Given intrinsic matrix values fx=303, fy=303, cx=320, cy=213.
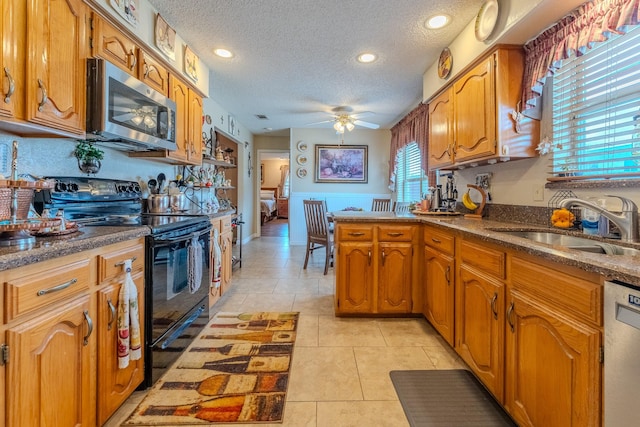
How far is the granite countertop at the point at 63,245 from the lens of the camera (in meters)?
0.87

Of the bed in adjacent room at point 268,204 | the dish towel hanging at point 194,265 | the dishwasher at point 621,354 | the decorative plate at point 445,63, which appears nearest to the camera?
the dishwasher at point 621,354

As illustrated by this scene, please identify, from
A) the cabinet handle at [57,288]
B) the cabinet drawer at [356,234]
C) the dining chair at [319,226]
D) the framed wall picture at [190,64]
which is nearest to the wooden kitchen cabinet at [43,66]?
the cabinet handle at [57,288]

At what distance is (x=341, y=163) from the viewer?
6.10 meters

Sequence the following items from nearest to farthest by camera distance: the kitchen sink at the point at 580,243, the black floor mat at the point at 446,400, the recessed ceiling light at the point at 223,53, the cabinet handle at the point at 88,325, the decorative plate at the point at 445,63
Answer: the cabinet handle at the point at 88,325 → the kitchen sink at the point at 580,243 → the black floor mat at the point at 446,400 → the decorative plate at the point at 445,63 → the recessed ceiling light at the point at 223,53

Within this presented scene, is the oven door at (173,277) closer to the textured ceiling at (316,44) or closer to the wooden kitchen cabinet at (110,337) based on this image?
the wooden kitchen cabinet at (110,337)

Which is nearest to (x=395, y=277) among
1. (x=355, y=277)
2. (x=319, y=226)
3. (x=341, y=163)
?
(x=355, y=277)

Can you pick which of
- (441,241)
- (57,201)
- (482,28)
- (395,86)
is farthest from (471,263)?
(395,86)

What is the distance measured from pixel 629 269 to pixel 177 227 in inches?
77.8

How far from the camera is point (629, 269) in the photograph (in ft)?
2.67

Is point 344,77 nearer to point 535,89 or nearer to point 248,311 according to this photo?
point 535,89

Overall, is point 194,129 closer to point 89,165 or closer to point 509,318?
point 89,165

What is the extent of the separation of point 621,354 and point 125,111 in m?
2.44

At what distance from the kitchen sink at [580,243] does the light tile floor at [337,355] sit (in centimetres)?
90

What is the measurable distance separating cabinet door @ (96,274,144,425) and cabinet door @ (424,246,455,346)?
1.85 m
